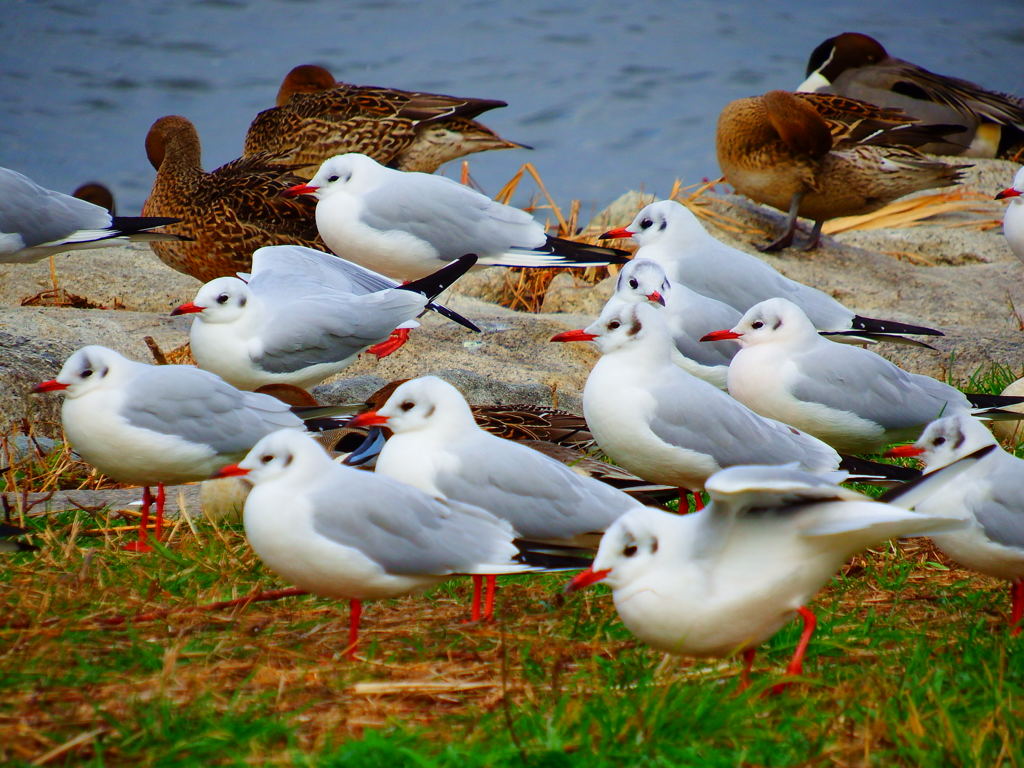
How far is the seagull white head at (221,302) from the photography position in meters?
4.79

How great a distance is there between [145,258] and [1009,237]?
526 cm

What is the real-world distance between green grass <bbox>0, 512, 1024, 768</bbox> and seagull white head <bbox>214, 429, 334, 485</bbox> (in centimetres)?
41

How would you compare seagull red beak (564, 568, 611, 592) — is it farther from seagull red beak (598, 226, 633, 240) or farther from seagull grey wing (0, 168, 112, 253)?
seagull grey wing (0, 168, 112, 253)

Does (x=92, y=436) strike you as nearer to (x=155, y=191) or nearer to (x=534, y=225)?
(x=534, y=225)

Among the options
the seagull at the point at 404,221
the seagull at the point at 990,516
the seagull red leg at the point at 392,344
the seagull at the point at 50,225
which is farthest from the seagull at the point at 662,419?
the seagull at the point at 50,225

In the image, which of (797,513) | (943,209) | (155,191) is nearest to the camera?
(797,513)

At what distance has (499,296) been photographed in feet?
27.7

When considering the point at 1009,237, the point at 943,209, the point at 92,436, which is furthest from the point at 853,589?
the point at 943,209

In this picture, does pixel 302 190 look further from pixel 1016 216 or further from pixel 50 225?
pixel 1016 216

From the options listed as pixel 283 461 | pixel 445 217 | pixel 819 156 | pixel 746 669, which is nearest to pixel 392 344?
pixel 445 217

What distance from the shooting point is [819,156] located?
787cm

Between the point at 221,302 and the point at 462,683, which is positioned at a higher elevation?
the point at 221,302

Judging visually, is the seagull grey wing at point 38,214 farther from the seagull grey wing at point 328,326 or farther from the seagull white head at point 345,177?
the seagull grey wing at point 328,326

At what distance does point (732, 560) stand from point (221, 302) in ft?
9.02
